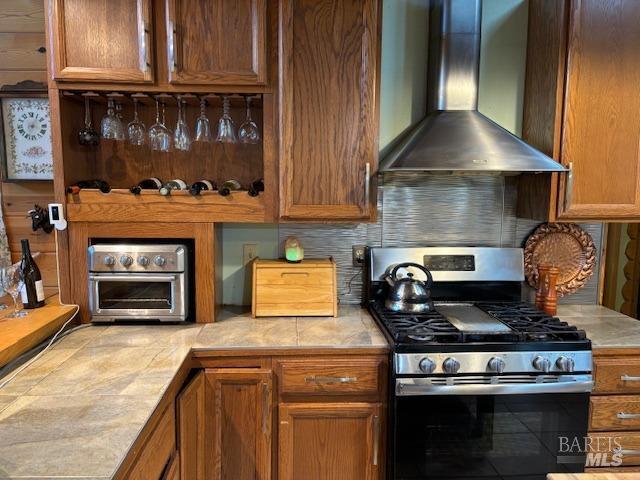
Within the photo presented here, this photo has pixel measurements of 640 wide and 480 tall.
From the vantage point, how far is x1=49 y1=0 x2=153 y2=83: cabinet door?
176 centimetres

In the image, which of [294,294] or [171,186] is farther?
[294,294]

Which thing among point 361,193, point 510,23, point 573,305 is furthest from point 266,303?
point 510,23

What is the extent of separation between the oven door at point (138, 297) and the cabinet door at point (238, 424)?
1.27 ft

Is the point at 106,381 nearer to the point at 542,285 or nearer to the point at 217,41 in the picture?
the point at 217,41

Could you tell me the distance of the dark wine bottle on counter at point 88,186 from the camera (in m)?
1.88

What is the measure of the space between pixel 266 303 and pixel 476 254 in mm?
1072

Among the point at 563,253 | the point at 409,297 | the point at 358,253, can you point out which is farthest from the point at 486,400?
the point at 563,253

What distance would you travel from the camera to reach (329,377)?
5.72 feet

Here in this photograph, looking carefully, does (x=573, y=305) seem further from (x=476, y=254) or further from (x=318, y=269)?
(x=318, y=269)

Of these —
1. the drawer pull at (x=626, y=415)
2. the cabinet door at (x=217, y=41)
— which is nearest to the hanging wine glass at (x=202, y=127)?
the cabinet door at (x=217, y=41)

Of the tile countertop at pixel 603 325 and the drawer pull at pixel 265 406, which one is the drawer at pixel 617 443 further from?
the drawer pull at pixel 265 406

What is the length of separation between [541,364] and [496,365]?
177mm

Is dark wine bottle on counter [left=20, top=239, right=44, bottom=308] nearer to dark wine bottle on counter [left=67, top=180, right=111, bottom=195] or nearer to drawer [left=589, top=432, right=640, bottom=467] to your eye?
dark wine bottle on counter [left=67, top=180, right=111, bottom=195]

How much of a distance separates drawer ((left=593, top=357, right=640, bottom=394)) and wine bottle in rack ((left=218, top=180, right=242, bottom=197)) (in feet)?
5.45
